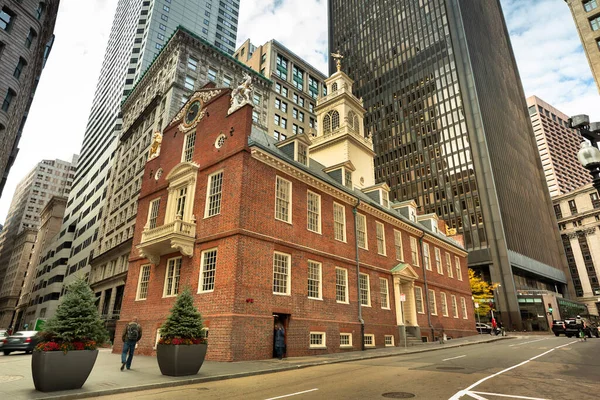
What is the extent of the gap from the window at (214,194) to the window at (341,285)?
870 centimetres

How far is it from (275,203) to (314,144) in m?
17.7

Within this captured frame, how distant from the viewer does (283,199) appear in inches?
818

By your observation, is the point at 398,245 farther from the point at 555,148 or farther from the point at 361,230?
the point at 555,148

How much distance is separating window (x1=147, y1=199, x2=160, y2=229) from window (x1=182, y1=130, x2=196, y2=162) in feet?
12.2

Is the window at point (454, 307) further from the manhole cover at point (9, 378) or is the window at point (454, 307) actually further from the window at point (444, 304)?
the manhole cover at point (9, 378)

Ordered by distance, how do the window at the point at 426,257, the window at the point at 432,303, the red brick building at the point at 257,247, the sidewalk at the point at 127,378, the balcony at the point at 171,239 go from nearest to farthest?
the sidewalk at the point at 127,378
the red brick building at the point at 257,247
the balcony at the point at 171,239
the window at the point at 432,303
the window at the point at 426,257

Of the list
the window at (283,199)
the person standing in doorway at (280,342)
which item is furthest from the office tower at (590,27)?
the person standing in doorway at (280,342)

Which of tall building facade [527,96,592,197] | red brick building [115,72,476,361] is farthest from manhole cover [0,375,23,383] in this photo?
tall building facade [527,96,592,197]

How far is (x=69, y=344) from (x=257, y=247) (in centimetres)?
973

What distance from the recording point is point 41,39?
36875 mm

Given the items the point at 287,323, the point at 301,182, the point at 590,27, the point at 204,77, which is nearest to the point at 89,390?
the point at 287,323

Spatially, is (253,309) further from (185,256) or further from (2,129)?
(2,129)

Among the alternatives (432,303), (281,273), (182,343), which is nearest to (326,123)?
(432,303)

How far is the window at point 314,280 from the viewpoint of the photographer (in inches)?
822
